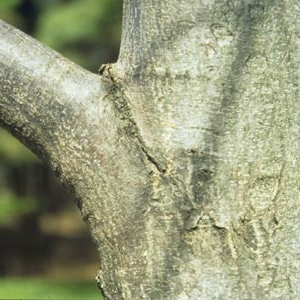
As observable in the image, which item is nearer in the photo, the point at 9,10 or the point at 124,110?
Answer: the point at 124,110

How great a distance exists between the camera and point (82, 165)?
1.40 metres

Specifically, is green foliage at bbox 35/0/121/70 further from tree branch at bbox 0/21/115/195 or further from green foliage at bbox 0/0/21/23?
tree branch at bbox 0/21/115/195

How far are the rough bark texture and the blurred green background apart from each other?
5326mm

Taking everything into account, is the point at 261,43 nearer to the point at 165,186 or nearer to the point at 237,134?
the point at 237,134

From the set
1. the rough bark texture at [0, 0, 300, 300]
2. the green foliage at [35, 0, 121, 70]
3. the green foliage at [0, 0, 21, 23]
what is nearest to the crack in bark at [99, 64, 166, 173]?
the rough bark texture at [0, 0, 300, 300]

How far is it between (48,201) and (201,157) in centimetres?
1632

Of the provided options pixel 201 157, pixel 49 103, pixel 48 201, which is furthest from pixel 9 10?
pixel 201 157

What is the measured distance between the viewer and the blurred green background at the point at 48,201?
9500mm

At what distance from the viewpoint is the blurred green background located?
9.50m

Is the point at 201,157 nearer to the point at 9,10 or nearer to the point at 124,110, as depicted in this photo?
the point at 124,110

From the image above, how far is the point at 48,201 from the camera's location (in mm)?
17500

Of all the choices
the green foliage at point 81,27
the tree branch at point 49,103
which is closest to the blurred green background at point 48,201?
the green foliage at point 81,27

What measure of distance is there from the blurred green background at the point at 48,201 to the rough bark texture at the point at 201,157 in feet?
17.5

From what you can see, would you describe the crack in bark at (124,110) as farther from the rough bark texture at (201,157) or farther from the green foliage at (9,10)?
the green foliage at (9,10)
